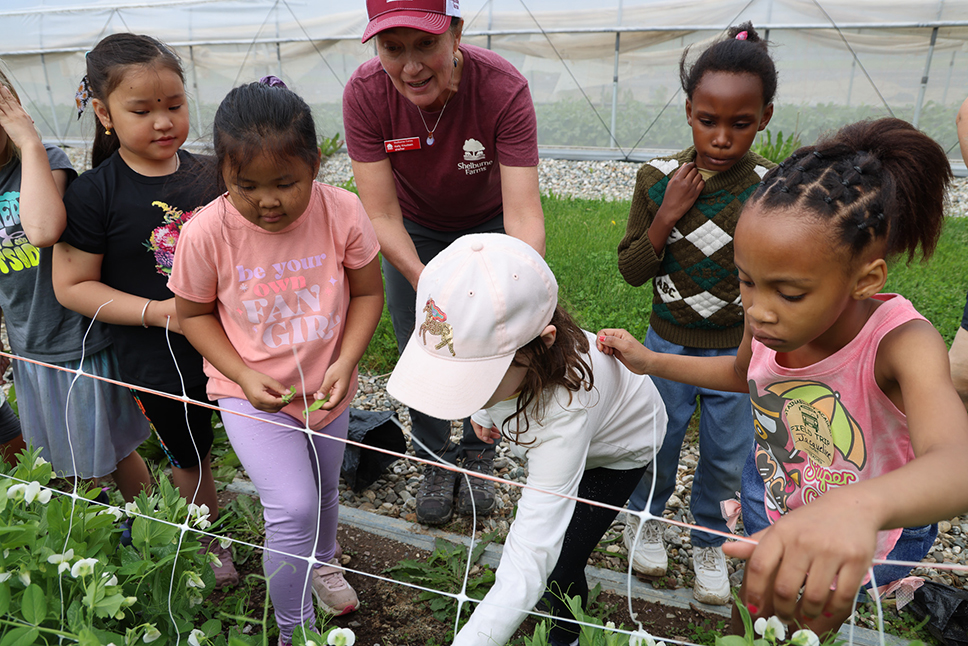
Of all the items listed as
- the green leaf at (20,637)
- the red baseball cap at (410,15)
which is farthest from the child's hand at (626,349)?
the green leaf at (20,637)

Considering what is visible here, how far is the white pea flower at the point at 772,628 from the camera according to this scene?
101 centimetres

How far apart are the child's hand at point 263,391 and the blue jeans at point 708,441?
1229mm

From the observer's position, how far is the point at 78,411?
2.31m

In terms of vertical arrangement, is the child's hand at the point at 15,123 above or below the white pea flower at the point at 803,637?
above

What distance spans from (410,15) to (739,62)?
38.6 inches

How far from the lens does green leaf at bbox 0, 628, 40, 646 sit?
1.16 metres

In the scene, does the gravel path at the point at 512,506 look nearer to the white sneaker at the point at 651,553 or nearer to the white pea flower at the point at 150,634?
the white sneaker at the point at 651,553

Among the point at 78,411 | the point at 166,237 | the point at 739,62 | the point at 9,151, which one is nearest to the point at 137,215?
the point at 166,237

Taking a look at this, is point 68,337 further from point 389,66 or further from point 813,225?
point 813,225

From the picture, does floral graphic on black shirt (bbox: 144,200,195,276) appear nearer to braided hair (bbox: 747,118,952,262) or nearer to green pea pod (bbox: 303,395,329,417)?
green pea pod (bbox: 303,395,329,417)

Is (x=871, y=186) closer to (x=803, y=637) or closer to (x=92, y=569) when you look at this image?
(x=803, y=637)

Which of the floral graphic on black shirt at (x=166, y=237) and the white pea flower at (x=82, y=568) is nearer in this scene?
the white pea flower at (x=82, y=568)

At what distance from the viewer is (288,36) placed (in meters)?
11.4

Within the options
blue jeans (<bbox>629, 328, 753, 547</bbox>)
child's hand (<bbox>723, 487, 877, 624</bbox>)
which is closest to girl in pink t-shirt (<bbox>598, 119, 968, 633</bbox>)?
child's hand (<bbox>723, 487, 877, 624</bbox>)
